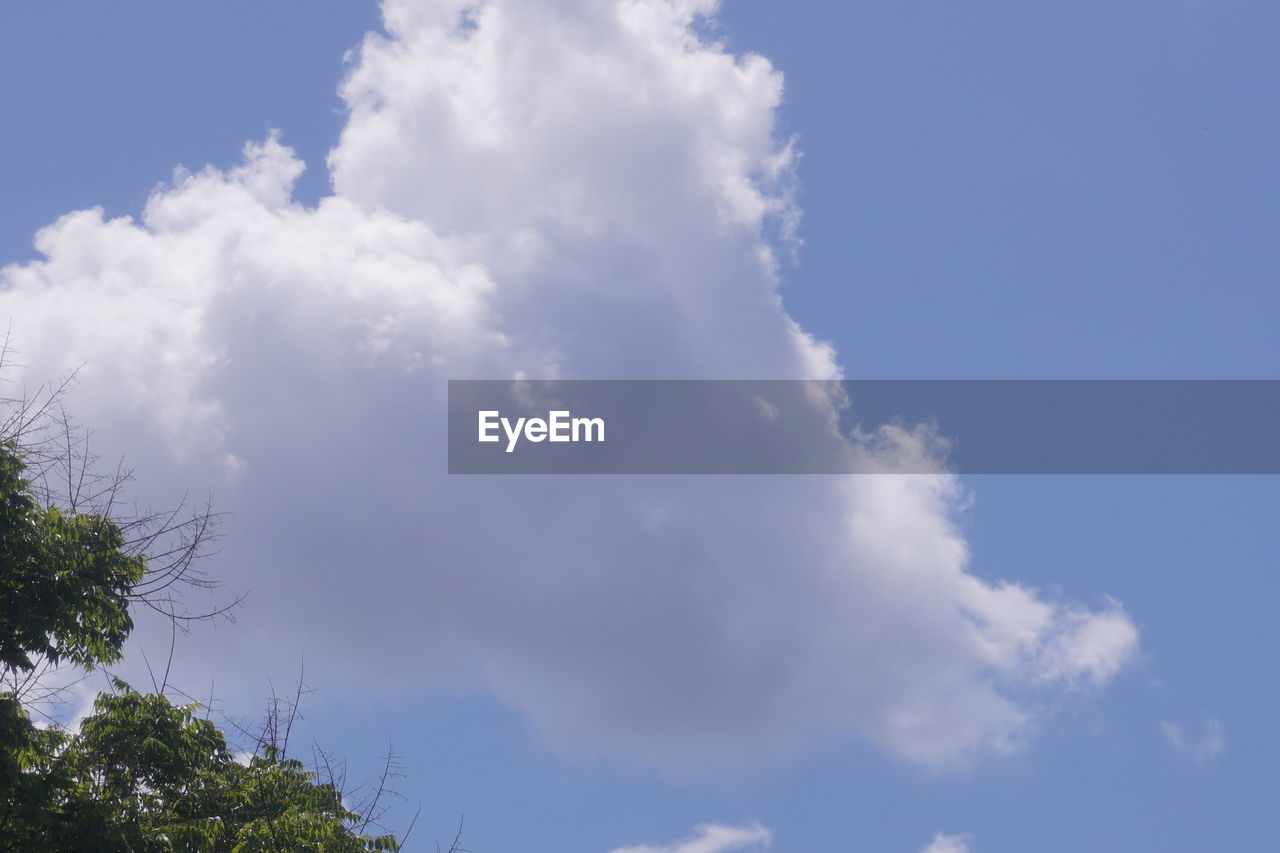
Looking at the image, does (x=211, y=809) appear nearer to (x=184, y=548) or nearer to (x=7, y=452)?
(x=184, y=548)

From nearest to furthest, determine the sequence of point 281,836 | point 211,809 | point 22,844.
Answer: point 22,844 → point 281,836 → point 211,809

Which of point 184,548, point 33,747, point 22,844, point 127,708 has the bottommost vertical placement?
point 22,844

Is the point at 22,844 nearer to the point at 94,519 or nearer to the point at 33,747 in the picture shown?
the point at 33,747

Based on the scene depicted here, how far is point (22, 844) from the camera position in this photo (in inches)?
499

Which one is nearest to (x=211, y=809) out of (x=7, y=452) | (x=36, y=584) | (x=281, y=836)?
(x=281, y=836)

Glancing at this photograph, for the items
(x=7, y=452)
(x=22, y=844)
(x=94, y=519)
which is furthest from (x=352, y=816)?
(x=7, y=452)

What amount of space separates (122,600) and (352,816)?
168 inches

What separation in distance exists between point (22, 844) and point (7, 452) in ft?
13.8

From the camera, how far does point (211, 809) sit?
15.5 m

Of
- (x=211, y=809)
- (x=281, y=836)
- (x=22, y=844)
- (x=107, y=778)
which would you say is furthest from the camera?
(x=211, y=809)

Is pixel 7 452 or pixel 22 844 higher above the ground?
pixel 7 452

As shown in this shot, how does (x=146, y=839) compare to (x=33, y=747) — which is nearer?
(x=33, y=747)

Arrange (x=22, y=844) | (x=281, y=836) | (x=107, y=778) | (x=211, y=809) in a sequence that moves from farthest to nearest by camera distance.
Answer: (x=211, y=809) < (x=281, y=836) < (x=107, y=778) < (x=22, y=844)

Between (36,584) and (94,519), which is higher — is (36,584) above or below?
below
